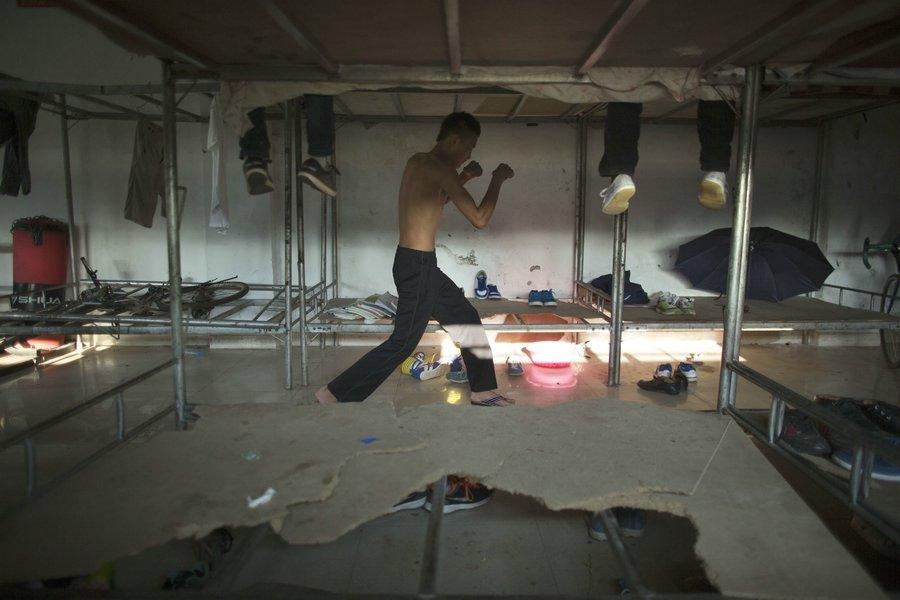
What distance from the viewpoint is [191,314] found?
5.24 m

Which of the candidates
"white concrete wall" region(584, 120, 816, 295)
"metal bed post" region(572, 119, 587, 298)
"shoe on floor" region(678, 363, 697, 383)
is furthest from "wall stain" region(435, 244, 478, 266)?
"shoe on floor" region(678, 363, 697, 383)

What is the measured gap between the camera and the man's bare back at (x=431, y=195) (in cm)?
363

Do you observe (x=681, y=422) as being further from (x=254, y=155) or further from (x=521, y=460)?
(x=254, y=155)

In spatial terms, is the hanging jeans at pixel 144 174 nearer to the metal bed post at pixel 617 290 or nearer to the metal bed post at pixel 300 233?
the metal bed post at pixel 300 233

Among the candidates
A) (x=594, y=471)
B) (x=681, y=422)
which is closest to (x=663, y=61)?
(x=681, y=422)

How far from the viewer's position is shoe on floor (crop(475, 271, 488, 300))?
6.56m

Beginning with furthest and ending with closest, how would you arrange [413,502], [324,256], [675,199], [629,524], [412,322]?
[675,199], [324,256], [412,322], [413,502], [629,524]

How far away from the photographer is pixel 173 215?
2967 mm

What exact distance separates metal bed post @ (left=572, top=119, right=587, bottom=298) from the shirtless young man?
9.56 ft

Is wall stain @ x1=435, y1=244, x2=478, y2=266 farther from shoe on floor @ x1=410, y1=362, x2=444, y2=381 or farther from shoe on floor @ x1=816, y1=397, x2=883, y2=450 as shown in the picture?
shoe on floor @ x1=816, y1=397, x2=883, y2=450

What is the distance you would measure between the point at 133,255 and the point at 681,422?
6.37m

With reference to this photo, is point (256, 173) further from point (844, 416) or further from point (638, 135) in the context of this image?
point (844, 416)

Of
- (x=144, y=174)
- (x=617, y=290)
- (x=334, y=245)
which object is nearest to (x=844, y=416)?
(x=617, y=290)

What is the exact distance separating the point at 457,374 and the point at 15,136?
463 centimetres
